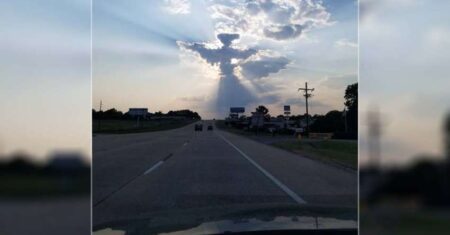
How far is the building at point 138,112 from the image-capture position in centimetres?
386

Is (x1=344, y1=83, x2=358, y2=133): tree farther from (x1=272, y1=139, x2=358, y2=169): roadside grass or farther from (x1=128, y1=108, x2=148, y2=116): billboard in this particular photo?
(x1=272, y1=139, x2=358, y2=169): roadside grass

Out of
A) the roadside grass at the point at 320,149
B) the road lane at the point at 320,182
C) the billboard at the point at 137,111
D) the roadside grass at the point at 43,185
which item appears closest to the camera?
the roadside grass at the point at 43,185

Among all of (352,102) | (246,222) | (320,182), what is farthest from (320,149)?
(352,102)

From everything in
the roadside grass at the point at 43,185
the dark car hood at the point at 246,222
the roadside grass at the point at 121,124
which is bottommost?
the dark car hood at the point at 246,222

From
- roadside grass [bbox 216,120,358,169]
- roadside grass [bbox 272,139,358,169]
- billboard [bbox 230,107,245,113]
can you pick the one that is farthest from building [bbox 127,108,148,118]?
roadside grass [bbox 272,139,358,169]

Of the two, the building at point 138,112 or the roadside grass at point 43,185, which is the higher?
the building at point 138,112

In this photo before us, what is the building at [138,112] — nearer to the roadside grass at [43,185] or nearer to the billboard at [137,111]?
the billboard at [137,111]

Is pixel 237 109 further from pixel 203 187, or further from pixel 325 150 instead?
pixel 325 150

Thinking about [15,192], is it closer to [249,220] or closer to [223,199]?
[249,220]

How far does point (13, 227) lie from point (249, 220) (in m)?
1.60

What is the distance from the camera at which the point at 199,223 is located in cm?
364

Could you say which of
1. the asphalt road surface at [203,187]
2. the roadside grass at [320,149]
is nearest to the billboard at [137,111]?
the asphalt road surface at [203,187]

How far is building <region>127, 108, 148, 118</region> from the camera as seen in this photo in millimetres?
3859

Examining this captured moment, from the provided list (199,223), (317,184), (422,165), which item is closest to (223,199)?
(317,184)
